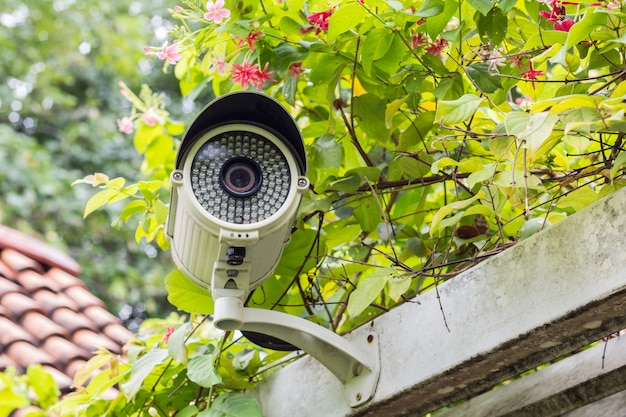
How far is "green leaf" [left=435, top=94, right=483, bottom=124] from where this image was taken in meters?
1.04

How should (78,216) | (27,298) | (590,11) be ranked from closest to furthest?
(590,11) < (27,298) < (78,216)

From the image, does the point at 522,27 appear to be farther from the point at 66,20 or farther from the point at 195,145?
the point at 66,20

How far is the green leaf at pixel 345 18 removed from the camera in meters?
1.18

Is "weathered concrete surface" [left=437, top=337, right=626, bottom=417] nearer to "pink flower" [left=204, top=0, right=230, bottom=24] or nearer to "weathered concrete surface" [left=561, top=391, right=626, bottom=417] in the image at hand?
"weathered concrete surface" [left=561, top=391, right=626, bottom=417]

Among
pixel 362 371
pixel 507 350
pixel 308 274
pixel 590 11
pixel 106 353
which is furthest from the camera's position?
pixel 106 353

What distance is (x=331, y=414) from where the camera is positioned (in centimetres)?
127

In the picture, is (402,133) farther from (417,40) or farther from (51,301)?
(51,301)

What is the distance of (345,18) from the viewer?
1.18 meters

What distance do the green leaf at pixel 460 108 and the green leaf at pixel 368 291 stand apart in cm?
25

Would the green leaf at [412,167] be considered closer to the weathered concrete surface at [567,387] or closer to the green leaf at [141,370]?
the weathered concrete surface at [567,387]

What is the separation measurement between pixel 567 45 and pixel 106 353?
38.7 inches

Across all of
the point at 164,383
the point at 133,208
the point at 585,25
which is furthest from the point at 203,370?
the point at 585,25

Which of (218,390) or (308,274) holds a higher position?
(308,274)

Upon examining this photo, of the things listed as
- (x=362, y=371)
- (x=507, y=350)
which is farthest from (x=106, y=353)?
(x=507, y=350)
